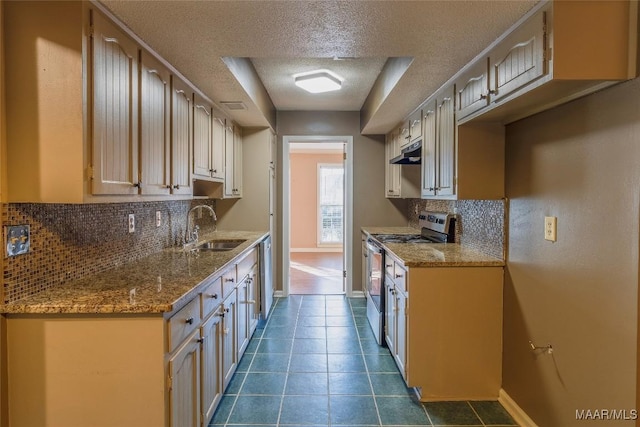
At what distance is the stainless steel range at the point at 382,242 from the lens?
3107 millimetres

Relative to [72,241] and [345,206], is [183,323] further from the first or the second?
[345,206]

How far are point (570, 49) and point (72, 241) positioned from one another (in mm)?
2292

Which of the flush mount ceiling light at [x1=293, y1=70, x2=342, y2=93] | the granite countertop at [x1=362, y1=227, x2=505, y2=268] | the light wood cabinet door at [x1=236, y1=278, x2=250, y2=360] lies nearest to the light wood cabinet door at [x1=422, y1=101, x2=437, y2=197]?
the granite countertop at [x1=362, y1=227, x2=505, y2=268]

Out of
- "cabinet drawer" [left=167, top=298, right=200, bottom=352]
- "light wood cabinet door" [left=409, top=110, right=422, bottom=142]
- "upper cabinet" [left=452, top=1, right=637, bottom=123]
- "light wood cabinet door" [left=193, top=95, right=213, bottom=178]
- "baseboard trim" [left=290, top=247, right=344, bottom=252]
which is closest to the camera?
"upper cabinet" [left=452, top=1, right=637, bottom=123]

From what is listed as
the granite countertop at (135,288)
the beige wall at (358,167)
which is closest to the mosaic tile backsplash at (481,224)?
the beige wall at (358,167)

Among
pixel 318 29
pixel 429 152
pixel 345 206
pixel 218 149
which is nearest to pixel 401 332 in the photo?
pixel 429 152

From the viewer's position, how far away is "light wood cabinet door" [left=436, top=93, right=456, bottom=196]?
245 centimetres

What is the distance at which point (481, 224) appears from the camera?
2.59m

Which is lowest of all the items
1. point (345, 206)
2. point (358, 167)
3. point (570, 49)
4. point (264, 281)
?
point (264, 281)

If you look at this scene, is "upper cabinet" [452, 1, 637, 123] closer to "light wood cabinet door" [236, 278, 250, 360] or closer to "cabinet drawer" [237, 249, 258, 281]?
"cabinet drawer" [237, 249, 258, 281]

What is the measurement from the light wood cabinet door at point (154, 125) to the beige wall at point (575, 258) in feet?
6.66

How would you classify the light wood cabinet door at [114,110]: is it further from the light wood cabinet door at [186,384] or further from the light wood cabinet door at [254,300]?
the light wood cabinet door at [254,300]

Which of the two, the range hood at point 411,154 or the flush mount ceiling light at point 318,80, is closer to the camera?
the flush mount ceiling light at point 318,80

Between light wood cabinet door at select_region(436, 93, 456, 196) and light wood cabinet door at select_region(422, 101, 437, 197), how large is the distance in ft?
0.30
